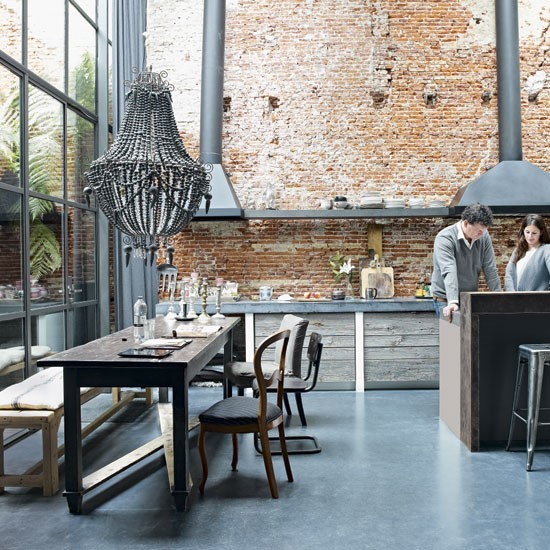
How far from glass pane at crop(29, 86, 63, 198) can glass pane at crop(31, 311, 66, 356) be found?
109 centimetres

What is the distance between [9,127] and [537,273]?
14.0 feet

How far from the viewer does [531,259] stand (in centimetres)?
464

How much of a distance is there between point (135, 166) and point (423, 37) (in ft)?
16.6

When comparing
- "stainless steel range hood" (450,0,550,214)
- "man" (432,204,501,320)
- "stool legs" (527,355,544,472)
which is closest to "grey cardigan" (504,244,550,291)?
"man" (432,204,501,320)

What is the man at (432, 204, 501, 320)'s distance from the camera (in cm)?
438

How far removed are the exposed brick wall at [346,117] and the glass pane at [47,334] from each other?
2.01 m

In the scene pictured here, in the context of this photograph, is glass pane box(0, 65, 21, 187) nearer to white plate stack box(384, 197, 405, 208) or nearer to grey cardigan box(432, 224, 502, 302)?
grey cardigan box(432, 224, 502, 302)

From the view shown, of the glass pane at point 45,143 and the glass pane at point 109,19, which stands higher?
the glass pane at point 109,19

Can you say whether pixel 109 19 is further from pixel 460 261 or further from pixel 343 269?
pixel 460 261

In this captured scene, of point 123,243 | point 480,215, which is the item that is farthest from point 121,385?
point 123,243

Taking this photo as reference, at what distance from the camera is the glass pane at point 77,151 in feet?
18.6

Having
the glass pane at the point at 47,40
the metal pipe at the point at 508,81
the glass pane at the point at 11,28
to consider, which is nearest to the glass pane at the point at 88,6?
the glass pane at the point at 47,40

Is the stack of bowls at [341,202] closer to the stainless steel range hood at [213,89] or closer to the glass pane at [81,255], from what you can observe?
the stainless steel range hood at [213,89]

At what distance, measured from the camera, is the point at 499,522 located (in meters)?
2.81
